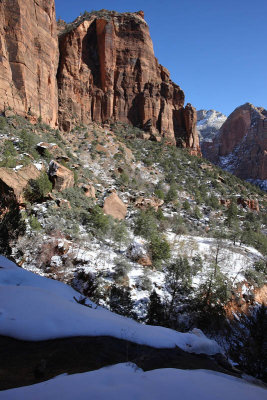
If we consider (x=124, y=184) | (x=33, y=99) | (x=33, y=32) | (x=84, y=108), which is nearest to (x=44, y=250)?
(x=124, y=184)

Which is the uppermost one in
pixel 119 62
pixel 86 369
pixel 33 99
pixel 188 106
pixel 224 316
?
pixel 119 62

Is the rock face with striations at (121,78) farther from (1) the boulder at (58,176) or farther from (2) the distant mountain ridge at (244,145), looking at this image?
(2) the distant mountain ridge at (244,145)

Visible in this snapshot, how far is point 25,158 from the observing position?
17438 millimetres

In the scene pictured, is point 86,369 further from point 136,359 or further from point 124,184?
point 124,184

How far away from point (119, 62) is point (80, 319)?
5224cm

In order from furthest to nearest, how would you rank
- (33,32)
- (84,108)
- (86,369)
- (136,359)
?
1. (84,108)
2. (33,32)
3. (136,359)
4. (86,369)

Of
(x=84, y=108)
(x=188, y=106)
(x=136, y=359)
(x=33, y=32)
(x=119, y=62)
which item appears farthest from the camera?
(x=188, y=106)

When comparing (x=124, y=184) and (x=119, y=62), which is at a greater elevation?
(x=119, y=62)

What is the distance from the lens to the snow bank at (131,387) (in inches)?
78.3

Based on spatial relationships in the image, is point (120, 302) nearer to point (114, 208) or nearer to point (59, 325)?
point (59, 325)

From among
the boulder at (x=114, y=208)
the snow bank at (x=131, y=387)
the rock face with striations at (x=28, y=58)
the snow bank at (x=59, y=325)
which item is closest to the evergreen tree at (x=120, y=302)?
the snow bank at (x=59, y=325)

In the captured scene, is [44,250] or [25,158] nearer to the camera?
[44,250]

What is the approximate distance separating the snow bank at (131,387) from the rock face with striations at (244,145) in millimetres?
86920

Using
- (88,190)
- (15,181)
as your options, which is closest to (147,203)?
(88,190)
